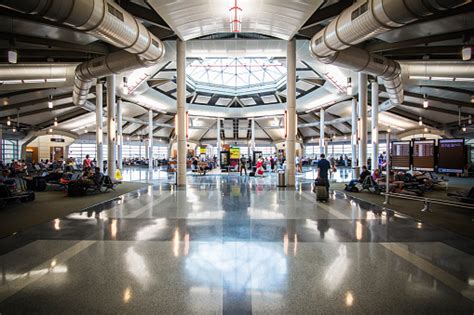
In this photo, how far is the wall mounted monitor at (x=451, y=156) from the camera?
928cm

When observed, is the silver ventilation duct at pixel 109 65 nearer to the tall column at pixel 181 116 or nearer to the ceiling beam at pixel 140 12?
the ceiling beam at pixel 140 12

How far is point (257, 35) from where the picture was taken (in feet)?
43.8

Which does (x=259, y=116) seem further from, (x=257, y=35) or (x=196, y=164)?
(x=257, y=35)

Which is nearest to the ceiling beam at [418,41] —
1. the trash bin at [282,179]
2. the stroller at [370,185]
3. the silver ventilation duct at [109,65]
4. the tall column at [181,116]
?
the stroller at [370,185]

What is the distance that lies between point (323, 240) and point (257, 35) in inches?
474

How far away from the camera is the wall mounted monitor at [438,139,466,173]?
30.5ft

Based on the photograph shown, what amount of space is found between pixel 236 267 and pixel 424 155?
10845mm

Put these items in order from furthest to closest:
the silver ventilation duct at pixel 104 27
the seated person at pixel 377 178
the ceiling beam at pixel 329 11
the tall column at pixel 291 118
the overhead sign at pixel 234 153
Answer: the overhead sign at pixel 234 153
the tall column at pixel 291 118
the seated person at pixel 377 178
the ceiling beam at pixel 329 11
the silver ventilation duct at pixel 104 27

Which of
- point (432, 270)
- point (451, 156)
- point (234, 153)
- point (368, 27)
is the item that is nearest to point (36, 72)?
point (368, 27)

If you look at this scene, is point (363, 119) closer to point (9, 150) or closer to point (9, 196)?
point (9, 196)

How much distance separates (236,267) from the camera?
3.47 m

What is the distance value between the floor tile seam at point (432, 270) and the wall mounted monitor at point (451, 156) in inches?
297

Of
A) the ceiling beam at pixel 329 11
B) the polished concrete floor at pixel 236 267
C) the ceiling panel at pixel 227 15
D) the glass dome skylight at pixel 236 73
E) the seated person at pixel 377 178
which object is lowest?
the polished concrete floor at pixel 236 267

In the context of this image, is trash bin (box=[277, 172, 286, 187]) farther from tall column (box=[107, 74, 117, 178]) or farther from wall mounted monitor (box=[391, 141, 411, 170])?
tall column (box=[107, 74, 117, 178])
